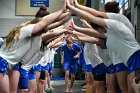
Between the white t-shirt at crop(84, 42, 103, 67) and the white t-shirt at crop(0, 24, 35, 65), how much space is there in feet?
7.80

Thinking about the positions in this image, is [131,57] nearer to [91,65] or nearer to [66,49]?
[91,65]

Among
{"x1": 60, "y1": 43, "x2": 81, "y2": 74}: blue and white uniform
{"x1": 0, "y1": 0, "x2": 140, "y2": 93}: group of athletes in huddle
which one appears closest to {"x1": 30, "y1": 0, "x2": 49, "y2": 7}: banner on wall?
{"x1": 60, "y1": 43, "x2": 81, "y2": 74}: blue and white uniform

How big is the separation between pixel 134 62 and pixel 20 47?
5.39 feet

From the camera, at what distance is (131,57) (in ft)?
14.9

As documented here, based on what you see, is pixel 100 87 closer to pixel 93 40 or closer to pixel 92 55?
pixel 92 55

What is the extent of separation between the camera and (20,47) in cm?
476

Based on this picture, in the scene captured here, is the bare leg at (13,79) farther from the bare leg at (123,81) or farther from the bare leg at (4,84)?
the bare leg at (123,81)

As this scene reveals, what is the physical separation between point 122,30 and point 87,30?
3.86ft

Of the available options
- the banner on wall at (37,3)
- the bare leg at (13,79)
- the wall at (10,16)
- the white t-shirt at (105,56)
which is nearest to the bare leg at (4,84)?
the bare leg at (13,79)

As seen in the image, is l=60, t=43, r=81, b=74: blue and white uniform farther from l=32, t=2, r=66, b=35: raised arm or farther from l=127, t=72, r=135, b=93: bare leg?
l=127, t=72, r=135, b=93: bare leg

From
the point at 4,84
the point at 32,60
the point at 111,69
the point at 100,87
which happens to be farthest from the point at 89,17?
the point at 100,87

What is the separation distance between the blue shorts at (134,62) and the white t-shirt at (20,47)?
1.47 metres

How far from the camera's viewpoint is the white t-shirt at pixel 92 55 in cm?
685

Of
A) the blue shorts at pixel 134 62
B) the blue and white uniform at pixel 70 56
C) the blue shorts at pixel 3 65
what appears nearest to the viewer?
the blue shorts at pixel 134 62
